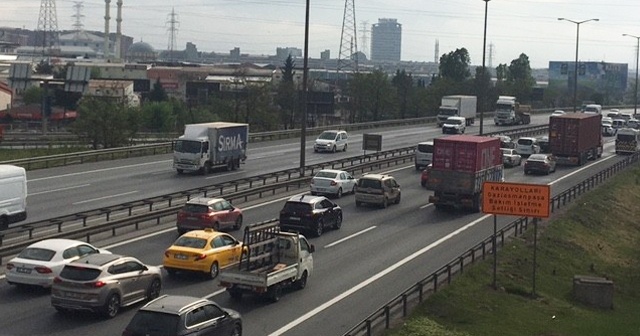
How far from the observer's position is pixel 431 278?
84.7 feet

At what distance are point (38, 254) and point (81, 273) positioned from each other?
10.6 feet

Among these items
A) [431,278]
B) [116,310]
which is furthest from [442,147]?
[116,310]

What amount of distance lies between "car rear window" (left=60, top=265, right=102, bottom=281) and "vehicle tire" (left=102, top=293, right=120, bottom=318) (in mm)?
559

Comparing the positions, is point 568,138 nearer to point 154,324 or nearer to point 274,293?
point 274,293

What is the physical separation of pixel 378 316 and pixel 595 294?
36.3 feet

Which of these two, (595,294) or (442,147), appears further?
(442,147)

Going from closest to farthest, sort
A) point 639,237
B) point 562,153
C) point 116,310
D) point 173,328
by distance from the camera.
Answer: point 173,328, point 116,310, point 639,237, point 562,153

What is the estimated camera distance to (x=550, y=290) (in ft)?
99.6

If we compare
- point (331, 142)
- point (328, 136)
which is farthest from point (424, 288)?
point (328, 136)

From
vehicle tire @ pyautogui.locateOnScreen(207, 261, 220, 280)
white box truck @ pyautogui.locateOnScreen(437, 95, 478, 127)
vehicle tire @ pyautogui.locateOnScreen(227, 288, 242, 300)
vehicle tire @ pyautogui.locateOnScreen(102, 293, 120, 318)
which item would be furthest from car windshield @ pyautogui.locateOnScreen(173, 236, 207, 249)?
white box truck @ pyautogui.locateOnScreen(437, 95, 478, 127)

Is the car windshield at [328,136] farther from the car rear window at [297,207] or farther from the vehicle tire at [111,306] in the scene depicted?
the vehicle tire at [111,306]

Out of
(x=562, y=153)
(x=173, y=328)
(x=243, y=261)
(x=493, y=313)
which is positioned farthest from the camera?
A: (x=562, y=153)

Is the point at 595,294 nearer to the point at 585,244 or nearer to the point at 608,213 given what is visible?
the point at 585,244

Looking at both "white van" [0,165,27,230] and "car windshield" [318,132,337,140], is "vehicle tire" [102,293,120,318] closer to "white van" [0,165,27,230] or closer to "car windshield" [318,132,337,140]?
"white van" [0,165,27,230]
